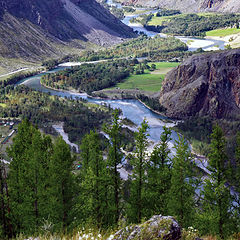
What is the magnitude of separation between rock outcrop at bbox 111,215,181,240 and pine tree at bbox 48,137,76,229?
1509cm

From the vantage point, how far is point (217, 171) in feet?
114

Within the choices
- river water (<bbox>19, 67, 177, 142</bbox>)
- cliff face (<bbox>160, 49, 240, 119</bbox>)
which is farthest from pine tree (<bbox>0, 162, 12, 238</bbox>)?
cliff face (<bbox>160, 49, 240, 119</bbox>)

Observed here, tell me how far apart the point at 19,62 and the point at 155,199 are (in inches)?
6193

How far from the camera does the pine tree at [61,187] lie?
113 ft

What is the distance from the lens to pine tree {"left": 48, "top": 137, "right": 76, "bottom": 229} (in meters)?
34.3

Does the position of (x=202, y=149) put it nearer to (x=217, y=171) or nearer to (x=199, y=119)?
(x=199, y=119)

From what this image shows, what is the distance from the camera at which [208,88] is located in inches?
4203

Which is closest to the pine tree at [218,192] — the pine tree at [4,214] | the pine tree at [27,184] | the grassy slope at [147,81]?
the pine tree at [27,184]

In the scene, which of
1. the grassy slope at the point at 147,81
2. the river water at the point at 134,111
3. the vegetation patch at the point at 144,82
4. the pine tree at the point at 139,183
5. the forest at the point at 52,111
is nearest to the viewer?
the pine tree at the point at 139,183

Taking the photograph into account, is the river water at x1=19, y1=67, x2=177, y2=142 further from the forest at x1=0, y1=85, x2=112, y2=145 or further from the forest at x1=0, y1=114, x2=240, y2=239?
the forest at x1=0, y1=114, x2=240, y2=239

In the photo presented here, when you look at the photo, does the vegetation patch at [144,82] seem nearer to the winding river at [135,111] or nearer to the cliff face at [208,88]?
the winding river at [135,111]

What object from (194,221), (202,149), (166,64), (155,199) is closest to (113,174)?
(155,199)

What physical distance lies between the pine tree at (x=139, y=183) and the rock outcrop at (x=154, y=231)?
16490mm

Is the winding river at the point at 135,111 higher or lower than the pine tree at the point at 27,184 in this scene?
lower
